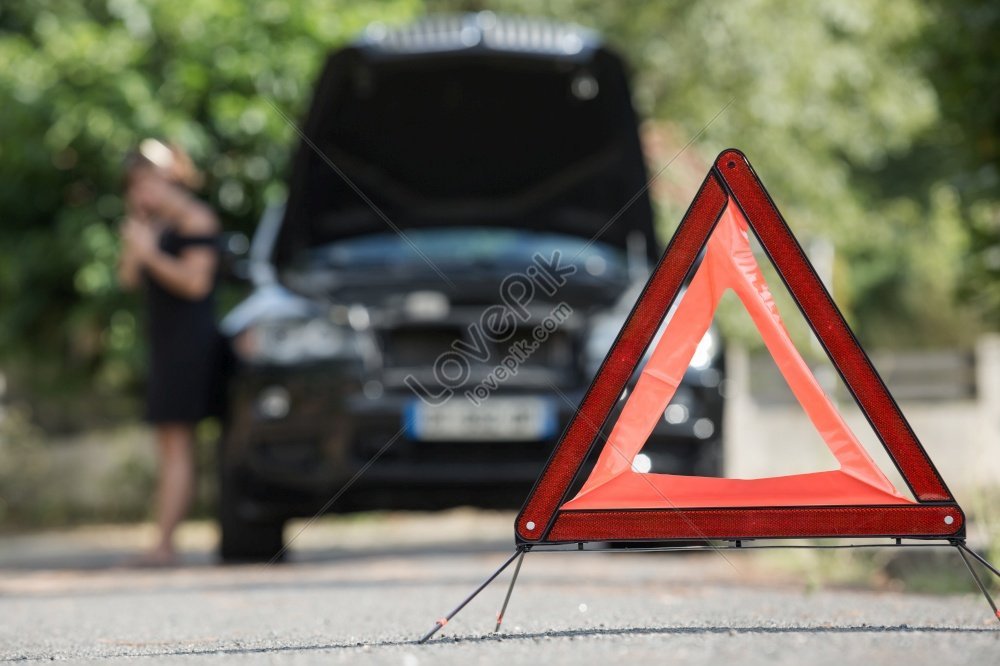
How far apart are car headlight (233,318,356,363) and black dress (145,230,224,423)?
0.75 meters

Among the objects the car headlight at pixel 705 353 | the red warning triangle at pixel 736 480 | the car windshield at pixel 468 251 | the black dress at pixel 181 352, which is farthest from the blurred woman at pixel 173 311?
the red warning triangle at pixel 736 480

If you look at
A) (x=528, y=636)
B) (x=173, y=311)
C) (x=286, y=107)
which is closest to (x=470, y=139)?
(x=173, y=311)

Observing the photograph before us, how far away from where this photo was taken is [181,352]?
24.3 ft

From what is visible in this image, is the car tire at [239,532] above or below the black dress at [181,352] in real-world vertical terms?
below

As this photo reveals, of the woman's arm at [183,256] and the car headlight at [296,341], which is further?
the woman's arm at [183,256]

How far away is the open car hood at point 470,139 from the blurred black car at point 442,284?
0.04ft

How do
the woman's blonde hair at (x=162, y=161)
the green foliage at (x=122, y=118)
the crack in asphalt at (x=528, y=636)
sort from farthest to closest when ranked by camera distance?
the green foliage at (x=122, y=118) → the woman's blonde hair at (x=162, y=161) → the crack in asphalt at (x=528, y=636)

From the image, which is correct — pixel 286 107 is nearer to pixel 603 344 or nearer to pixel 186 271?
pixel 186 271

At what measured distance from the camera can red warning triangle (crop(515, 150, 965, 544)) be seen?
12.3ft

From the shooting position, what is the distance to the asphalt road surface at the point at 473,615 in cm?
345

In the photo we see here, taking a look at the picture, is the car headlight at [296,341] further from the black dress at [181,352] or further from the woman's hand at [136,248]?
the woman's hand at [136,248]

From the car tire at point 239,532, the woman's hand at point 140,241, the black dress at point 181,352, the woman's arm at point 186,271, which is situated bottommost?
the car tire at point 239,532

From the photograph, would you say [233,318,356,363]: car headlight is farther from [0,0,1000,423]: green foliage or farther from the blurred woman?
[0,0,1000,423]: green foliage

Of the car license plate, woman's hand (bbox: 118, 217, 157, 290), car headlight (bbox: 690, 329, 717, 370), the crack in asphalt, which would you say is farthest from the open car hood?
the crack in asphalt
